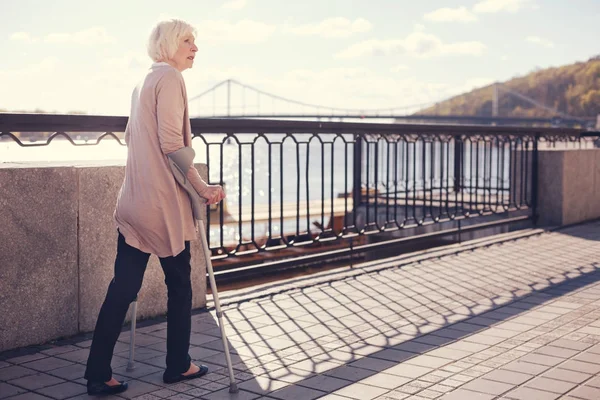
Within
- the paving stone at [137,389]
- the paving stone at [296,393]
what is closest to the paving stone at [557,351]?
the paving stone at [296,393]

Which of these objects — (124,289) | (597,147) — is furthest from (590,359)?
(597,147)

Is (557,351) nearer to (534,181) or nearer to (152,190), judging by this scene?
(152,190)

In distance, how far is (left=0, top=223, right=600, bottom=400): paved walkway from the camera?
11.8 feet

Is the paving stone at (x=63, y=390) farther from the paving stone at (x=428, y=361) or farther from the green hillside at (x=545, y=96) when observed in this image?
the green hillside at (x=545, y=96)

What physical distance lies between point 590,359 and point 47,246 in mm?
2956

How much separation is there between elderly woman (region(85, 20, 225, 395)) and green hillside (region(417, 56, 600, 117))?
285ft

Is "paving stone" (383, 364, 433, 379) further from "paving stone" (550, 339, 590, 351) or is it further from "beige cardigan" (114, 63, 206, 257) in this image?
"beige cardigan" (114, 63, 206, 257)

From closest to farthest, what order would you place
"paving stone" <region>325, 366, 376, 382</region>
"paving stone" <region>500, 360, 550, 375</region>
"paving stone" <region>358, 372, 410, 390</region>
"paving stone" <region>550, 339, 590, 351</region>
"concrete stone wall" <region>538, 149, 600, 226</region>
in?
"paving stone" <region>358, 372, 410, 390</region>
"paving stone" <region>325, 366, 376, 382</region>
"paving stone" <region>500, 360, 550, 375</region>
"paving stone" <region>550, 339, 590, 351</region>
"concrete stone wall" <region>538, 149, 600, 226</region>

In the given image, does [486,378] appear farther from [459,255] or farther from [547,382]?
[459,255]

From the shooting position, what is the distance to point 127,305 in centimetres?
352

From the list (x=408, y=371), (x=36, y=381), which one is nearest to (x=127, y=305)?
(x=36, y=381)

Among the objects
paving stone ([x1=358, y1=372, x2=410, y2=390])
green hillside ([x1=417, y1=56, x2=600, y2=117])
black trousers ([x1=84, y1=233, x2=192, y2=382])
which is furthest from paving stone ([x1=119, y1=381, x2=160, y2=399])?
green hillside ([x1=417, y1=56, x2=600, y2=117])

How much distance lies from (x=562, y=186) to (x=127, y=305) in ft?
25.1

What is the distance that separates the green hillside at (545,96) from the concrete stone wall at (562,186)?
7940 cm
